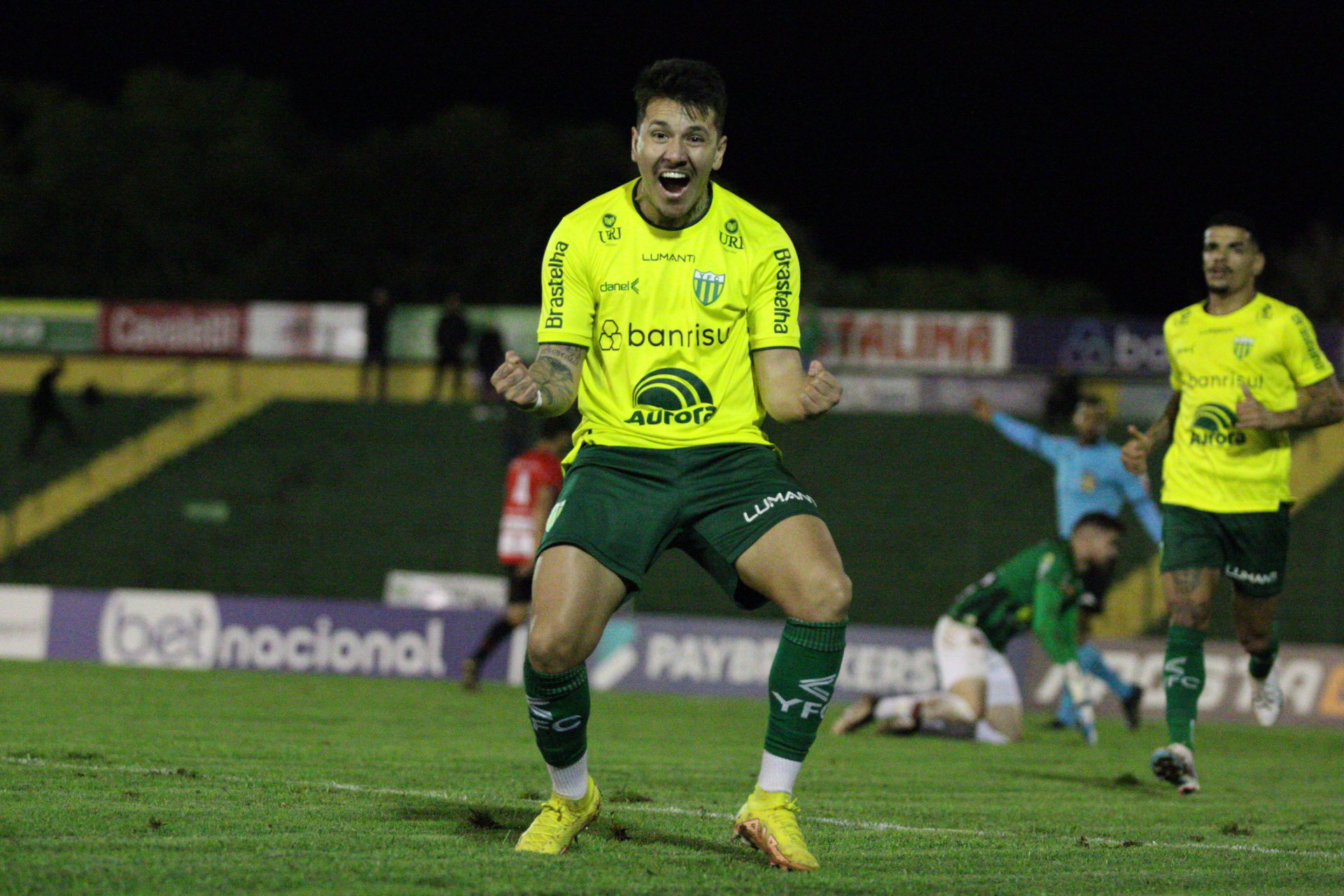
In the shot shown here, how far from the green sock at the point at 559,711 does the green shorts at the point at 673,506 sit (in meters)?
0.36

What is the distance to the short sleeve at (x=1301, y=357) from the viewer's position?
8.80 metres

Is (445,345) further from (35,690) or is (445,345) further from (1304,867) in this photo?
(1304,867)

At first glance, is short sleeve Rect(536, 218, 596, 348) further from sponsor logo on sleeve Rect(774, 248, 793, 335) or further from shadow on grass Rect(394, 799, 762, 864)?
shadow on grass Rect(394, 799, 762, 864)

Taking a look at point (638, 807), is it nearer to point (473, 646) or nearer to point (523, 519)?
point (523, 519)

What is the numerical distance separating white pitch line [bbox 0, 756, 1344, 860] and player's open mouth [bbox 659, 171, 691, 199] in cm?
231

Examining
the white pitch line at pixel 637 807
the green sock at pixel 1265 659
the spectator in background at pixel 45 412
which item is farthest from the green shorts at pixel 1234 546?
the spectator in background at pixel 45 412

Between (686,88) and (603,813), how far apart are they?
8.45ft

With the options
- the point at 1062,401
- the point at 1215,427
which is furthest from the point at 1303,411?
the point at 1062,401

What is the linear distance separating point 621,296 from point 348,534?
2087cm

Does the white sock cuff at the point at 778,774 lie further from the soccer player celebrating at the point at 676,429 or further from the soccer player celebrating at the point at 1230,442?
the soccer player celebrating at the point at 1230,442

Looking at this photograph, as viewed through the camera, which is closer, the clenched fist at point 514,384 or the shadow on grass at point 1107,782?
the clenched fist at point 514,384

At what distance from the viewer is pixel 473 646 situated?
715 inches

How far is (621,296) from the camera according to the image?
18.5 feet

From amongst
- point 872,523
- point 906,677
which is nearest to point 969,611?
point 906,677
